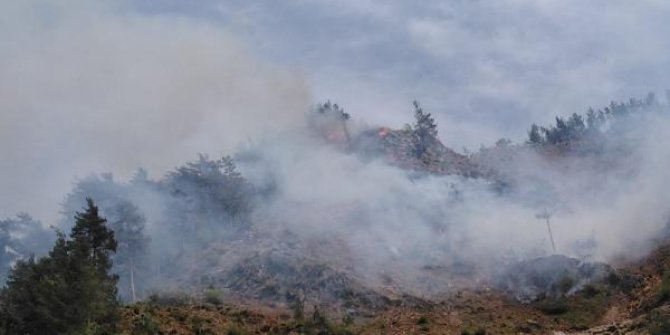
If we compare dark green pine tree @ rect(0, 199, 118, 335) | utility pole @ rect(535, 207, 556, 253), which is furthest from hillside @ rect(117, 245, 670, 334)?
utility pole @ rect(535, 207, 556, 253)

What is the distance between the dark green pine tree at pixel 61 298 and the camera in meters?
30.9

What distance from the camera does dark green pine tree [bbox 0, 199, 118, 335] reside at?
3094 centimetres

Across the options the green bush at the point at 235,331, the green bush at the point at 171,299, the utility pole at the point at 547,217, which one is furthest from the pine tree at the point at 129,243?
the utility pole at the point at 547,217

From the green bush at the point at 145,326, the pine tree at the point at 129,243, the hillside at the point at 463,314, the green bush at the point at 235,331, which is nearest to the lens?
the green bush at the point at 145,326

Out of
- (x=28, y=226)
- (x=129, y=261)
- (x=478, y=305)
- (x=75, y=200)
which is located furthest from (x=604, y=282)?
(x=28, y=226)

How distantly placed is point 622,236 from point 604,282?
15607 mm

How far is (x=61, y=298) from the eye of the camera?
31.4 meters

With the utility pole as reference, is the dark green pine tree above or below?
below

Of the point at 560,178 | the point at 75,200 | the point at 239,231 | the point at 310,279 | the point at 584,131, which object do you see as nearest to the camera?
the point at 310,279

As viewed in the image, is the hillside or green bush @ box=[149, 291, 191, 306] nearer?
the hillside

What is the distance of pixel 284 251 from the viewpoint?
68312 millimetres

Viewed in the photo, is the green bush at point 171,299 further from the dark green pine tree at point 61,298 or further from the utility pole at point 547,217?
the utility pole at point 547,217

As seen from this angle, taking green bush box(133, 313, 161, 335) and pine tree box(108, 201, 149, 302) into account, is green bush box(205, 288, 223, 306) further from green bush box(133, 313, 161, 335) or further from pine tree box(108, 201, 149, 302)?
pine tree box(108, 201, 149, 302)

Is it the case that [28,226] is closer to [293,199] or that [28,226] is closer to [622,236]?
[293,199]
